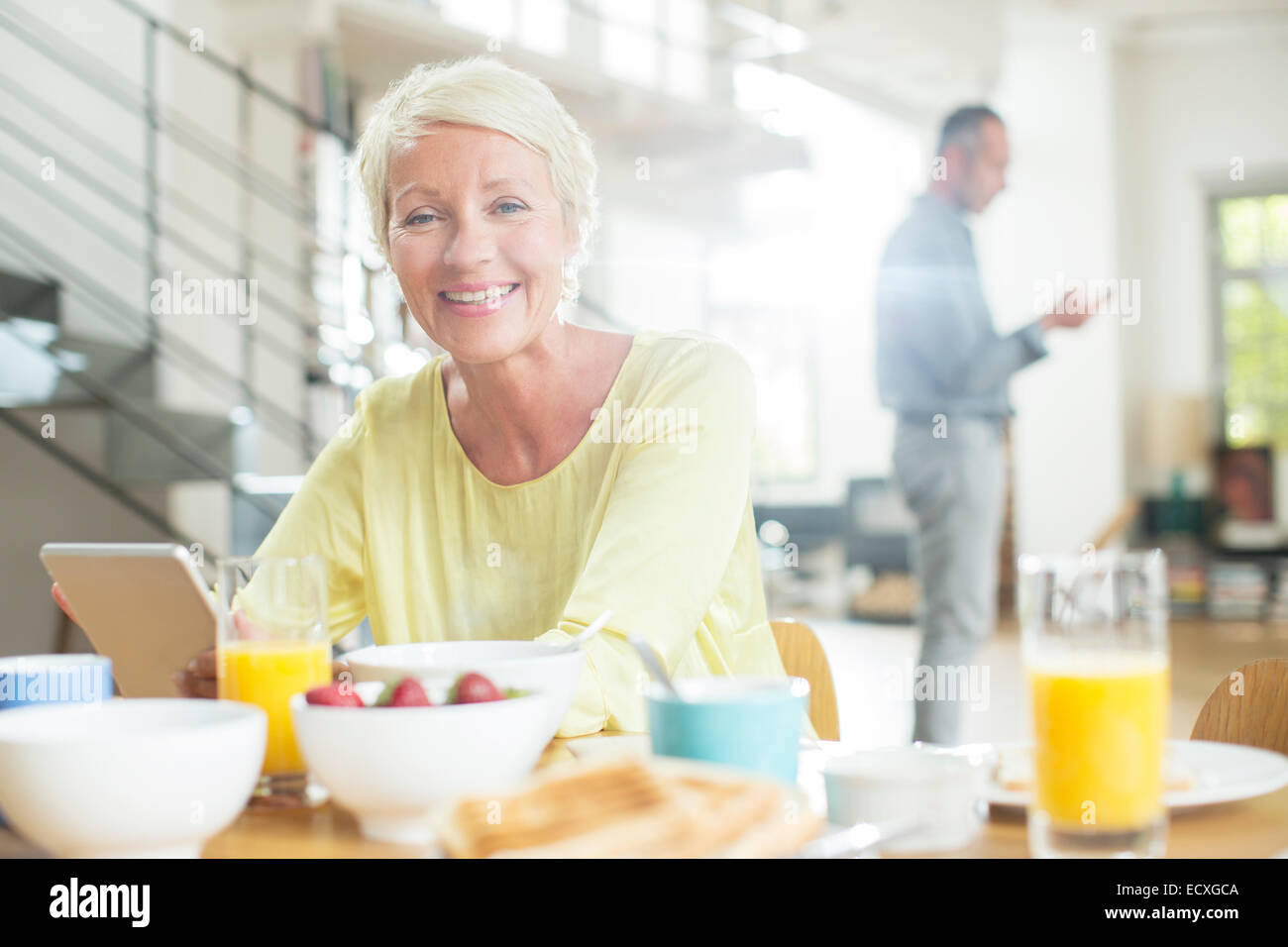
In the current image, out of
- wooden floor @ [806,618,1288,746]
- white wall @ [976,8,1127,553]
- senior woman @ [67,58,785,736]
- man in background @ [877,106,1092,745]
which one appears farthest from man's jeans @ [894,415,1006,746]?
white wall @ [976,8,1127,553]

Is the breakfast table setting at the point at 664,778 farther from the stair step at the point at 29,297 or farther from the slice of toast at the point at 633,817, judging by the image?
the stair step at the point at 29,297

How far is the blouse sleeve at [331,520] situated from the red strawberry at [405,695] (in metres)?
0.67

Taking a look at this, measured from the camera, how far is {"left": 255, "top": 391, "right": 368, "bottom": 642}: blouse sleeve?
4.47 feet

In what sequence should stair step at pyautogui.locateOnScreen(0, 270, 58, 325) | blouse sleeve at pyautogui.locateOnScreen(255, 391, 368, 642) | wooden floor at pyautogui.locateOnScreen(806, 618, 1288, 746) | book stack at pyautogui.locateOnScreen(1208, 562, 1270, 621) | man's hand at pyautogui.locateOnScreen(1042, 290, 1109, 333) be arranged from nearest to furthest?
blouse sleeve at pyautogui.locateOnScreen(255, 391, 368, 642) < man's hand at pyautogui.locateOnScreen(1042, 290, 1109, 333) < stair step at pyautogui.locateOnScreen(0, 270, 58, 325) < wooden floor at pyautogui.locateOnScreen(806, 618, 1288, 746) < book stack at pyautogui.locateOnScreen(1208, 562, 1270, 621)

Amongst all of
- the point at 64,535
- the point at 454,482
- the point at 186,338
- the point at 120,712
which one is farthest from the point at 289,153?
the point at 120,712

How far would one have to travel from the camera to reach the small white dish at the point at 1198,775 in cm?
69

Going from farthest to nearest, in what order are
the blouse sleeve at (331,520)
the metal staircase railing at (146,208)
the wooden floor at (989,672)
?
1. the wooden floor at (989,672)
2. the metal staircase railing at (146,208)
3. the blouse sleeve at (331,520)

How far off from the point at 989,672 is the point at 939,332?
2763 mm

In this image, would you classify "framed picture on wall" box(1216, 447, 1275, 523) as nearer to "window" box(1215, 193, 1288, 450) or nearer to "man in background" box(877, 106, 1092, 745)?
"window" box(1215, 193, 1288, 450)

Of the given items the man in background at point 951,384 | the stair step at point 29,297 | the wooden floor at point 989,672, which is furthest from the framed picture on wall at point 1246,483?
the stair step at point 29,297

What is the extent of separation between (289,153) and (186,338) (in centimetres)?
88

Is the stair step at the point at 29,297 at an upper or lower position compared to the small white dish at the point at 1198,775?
upper

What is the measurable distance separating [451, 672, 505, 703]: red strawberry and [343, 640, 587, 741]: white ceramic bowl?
1.0 inches
